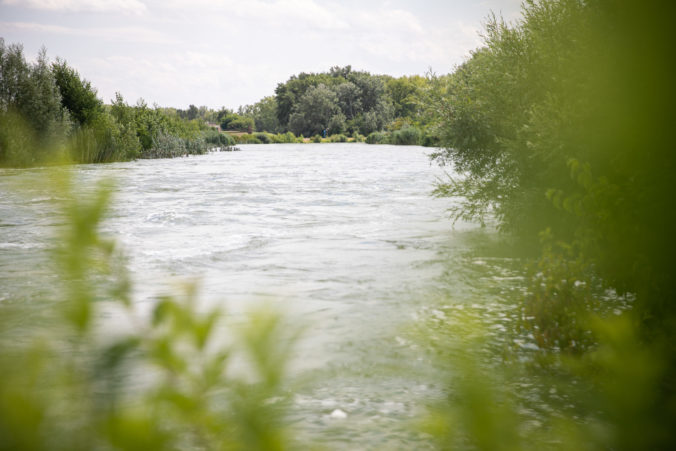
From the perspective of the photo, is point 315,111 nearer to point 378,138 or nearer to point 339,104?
point 339,104

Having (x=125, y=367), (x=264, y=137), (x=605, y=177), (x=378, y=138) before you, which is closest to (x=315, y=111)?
(x=264, y=137)

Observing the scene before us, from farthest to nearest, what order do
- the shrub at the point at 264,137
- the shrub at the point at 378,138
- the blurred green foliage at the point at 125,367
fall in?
the shrub at the point at 264,137
the shrub at the point at 378,138
the blurred green foliage at the point at 125,367

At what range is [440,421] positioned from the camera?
37.7 inches

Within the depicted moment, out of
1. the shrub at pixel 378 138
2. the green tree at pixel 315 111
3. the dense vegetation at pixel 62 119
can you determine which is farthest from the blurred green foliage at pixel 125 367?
the green tree at pixel 315 111

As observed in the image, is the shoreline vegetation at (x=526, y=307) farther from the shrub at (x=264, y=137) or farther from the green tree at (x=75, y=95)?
the shrub at (x=264, y=137)

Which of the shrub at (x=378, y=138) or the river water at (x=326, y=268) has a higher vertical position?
the shrub at (x=378, y=138)

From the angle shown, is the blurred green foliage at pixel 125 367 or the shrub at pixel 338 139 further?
the shrub at pixel 338 139

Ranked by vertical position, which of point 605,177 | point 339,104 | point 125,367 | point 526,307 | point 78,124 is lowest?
point 526,307

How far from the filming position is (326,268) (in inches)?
357

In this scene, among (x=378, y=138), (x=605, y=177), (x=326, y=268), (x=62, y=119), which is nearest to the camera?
(x=605, y=177)

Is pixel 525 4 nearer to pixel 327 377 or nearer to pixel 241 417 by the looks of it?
pixel 327 377

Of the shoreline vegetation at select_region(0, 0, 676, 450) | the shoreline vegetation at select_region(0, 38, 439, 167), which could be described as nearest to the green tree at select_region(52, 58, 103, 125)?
the shoreline vegetation at select_region(0, 38, 439, 167)

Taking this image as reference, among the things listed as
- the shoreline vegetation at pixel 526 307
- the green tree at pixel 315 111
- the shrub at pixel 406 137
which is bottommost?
the shoreline vegetation at pixel 526 307

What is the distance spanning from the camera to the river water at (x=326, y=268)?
4391 mm
